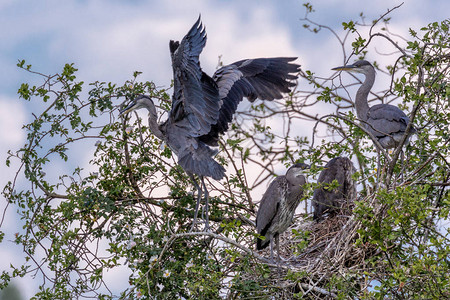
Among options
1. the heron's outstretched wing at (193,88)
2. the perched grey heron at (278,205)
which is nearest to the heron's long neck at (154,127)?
the heron's outstretched wing at (193,88)

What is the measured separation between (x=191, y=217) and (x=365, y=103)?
2.44 meters

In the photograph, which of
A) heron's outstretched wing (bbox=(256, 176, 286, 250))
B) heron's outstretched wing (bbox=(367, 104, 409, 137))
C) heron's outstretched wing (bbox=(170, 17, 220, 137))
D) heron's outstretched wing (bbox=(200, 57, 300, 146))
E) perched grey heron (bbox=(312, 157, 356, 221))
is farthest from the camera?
heron's outstretched wing (bbox=(200, 57, 300, 146))

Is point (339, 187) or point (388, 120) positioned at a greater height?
point (388, 120)

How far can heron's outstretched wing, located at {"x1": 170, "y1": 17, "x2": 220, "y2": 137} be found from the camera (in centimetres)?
627

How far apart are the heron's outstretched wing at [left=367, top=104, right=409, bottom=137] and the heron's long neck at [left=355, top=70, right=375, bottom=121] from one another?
0.45 metres

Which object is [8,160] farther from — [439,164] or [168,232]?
[439,164]

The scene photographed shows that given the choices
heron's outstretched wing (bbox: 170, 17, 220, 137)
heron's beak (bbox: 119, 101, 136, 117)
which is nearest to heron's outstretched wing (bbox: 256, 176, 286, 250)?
heron's outstretched wing (bbox: 170, 17, 220, 137)

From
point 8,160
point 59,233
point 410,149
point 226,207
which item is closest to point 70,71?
point 8,160

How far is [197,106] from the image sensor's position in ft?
21.8

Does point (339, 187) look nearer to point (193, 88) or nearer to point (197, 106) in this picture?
point (197, 106)

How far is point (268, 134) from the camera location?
759cm

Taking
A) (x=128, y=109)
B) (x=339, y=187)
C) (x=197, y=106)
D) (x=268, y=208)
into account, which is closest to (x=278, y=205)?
(x=268, y=208)

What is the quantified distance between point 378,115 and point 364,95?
0.71 meters

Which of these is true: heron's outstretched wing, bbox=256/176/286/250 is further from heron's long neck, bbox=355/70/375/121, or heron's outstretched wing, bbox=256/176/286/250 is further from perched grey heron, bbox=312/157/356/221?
heron's long neck, bbox=355/70/375/121
